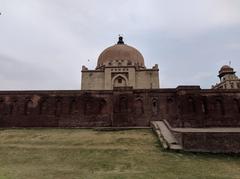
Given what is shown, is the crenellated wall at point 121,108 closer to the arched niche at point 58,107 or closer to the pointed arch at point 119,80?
the arched niche at point 58,107

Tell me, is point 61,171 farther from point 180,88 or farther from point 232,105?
point 232,105

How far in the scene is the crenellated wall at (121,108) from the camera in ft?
54.0

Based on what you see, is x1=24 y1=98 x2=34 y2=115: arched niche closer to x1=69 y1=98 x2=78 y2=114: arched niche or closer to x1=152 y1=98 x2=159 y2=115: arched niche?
x1=69 y1=98 x2=78 y2=114: arched niche

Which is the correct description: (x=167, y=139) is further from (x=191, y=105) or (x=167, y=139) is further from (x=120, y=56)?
(x=120, y=56)

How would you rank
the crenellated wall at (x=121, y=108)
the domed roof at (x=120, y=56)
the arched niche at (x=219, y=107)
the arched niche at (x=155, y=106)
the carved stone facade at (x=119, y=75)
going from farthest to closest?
the domed roof at (x=120, y=56), the carved stone facade at (x=119, y=75), the arched niche at (x=155, y=106), the arched niche at (x=219, y=107), the crenellated wall at (x=121, y=108)

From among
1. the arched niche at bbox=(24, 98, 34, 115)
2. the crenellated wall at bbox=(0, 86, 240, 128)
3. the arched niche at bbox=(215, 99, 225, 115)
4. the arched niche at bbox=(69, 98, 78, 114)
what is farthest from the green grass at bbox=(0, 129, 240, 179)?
the arched niche at bbox=(215, 99, 225, 115)

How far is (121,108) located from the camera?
55.6 feet

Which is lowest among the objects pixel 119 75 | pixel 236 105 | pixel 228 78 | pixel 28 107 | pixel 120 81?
pixel 236 105

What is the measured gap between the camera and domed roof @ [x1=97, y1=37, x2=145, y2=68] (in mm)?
28734

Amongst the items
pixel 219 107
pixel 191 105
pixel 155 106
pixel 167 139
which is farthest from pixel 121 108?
pixel 219 107

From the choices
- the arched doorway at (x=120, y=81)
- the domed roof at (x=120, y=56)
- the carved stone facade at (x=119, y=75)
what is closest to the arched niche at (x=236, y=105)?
the carved stone facade at (x=119, y=75)

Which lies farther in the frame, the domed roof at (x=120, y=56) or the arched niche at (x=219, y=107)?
the domed roof at (x=120, y=56)

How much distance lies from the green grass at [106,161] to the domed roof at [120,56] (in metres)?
18.2

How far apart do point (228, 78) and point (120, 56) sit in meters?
19.9
